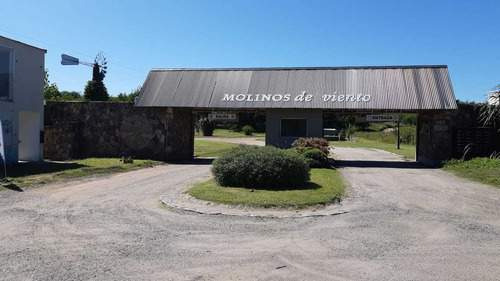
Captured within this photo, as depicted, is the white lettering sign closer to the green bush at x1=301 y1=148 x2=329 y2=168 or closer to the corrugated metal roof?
the corrugated metal roof

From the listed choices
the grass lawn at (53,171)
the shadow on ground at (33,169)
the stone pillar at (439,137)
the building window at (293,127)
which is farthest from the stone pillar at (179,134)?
the stone pillar at (439,137)

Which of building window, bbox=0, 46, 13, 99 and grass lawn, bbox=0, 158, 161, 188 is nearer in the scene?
grass lawn, bbox=0, 158, 161, 188

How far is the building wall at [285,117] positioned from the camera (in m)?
26.3

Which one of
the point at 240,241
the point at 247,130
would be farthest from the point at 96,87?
the point at 240,241

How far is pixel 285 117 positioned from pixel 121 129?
8.93 metres

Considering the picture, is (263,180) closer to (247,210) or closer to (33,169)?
(247,210)

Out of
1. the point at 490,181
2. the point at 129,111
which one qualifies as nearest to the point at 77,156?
the point at 129,111

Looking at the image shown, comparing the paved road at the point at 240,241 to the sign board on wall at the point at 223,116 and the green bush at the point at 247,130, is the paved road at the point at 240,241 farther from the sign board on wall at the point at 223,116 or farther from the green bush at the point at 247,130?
the green bush at the point at 247,130

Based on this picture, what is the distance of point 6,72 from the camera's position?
20875 mm

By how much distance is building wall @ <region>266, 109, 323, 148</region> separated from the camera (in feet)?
86.3

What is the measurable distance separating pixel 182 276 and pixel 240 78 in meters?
23.0

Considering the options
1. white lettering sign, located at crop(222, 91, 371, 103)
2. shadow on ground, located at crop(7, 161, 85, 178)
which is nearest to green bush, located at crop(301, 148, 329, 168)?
white lettering sign, located at crop(222, 91, 371, 103)

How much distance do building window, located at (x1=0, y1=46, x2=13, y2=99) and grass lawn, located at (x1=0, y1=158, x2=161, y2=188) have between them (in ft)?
10.2

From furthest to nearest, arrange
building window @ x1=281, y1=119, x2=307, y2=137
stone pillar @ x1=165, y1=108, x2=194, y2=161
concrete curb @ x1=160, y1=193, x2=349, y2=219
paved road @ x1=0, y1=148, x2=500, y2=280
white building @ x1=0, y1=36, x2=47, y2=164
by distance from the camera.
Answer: stone pillar @ x1=165, y1=108, x2=194, y2=161
building window @ x1=281, y1=119, x2=307, y2=137
white building @ x1=0, y1=36, x2=47, y2=164
concrete curb @ x1=160, y1=193, x2=349, y2=219
paved road @ x1=0, y1=148, x2=500, y2=280
